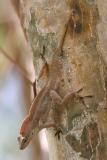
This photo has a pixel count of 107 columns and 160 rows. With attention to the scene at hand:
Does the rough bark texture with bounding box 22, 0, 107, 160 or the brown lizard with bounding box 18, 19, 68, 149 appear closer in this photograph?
the rough bark texture with bounding box 22, 0, 107, 160

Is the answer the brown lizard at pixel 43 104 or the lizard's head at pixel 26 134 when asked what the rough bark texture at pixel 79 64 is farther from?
the lizard's head at pixel 26 134

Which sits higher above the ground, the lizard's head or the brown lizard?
the brown lizard

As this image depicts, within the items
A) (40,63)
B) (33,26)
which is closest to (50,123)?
(40,63)

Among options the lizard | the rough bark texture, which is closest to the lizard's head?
the lizard

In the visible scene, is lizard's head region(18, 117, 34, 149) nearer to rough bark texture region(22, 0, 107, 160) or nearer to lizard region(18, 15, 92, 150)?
lizard region(18, 15, 92, 150)

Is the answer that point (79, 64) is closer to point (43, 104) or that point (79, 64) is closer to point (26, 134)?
point (43, 104)

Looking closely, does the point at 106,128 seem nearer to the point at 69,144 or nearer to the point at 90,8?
the point at 69,144

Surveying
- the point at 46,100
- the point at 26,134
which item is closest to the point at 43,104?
the point at 46,100
